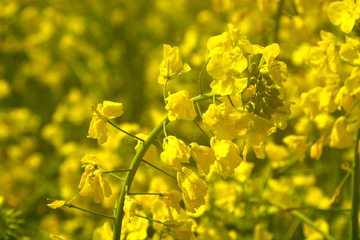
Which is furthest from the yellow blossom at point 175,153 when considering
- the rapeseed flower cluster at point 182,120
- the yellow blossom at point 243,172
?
the yellow blossom at point 243,172

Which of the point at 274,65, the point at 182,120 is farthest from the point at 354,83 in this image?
the point at 182,120

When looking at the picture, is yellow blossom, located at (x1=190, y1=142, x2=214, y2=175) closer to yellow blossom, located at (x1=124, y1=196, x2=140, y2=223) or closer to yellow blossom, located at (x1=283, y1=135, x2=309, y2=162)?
yellow blossom, located at (x1=124, y1=196, x2=140, y2=223)

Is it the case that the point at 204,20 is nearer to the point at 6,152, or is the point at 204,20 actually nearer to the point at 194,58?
the point at 194,58

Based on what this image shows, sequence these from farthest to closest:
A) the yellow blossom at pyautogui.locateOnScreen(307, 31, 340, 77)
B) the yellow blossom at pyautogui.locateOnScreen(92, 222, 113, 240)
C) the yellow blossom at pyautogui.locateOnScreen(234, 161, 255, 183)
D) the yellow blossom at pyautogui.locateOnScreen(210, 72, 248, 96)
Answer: the yellow blossom at pyautogui.locateOnScreen(234, 161, 255, 183) < the yellow blossom at pyautogui.locateOnScreen(307, 31, 340, 77) < the yellow blossom at pyautogui.locateOnScreen(92, 222, 113, 240) < the yellow blossom at pyautogui.locateOnScreen(210, 72, 248, 96)

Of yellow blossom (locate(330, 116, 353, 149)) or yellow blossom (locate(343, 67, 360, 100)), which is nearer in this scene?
yellow blossom (locate(343, 67, 360, 100))

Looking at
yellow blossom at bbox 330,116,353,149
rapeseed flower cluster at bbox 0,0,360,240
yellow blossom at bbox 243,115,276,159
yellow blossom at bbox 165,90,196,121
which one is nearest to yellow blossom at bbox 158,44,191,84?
rapeseed flower cluster at bbox 0,0,360,240

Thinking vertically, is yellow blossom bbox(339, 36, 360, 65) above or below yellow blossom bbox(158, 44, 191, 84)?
below
